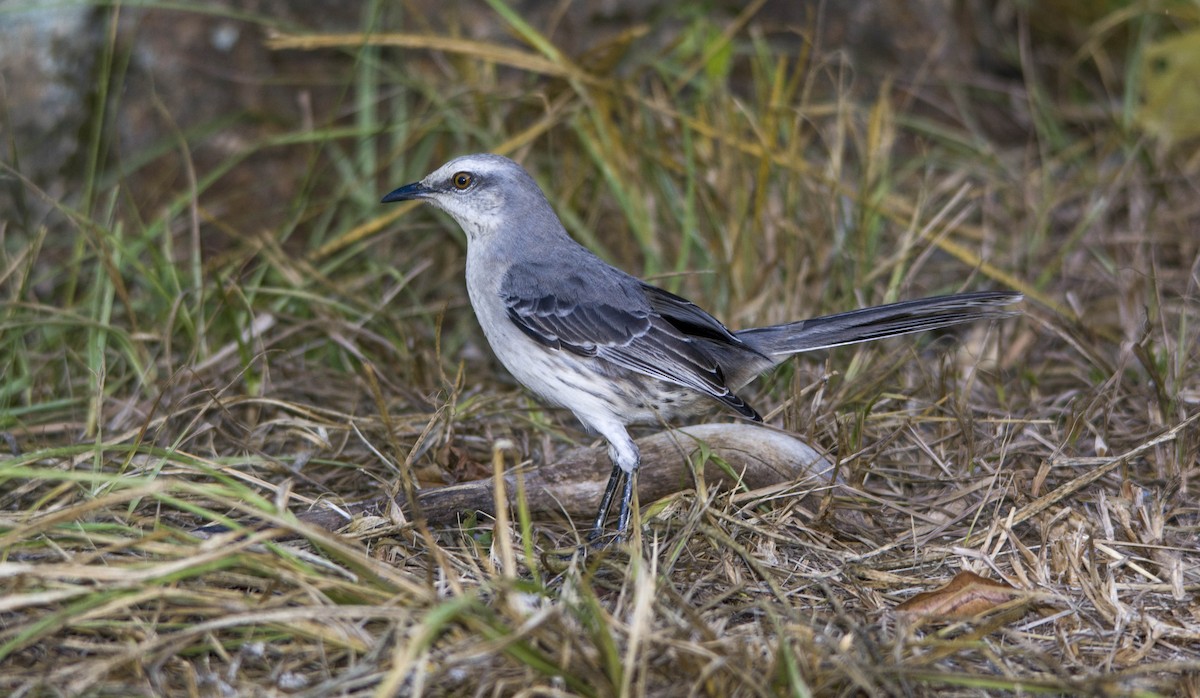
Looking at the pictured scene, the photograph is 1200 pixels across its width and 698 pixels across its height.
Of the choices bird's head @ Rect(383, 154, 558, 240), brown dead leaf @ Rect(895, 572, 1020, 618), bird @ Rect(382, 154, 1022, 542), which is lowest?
brown dead leaf @ Rect(895, 572, 1020, 618)

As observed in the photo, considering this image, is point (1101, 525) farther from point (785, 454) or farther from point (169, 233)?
point (169, 233)

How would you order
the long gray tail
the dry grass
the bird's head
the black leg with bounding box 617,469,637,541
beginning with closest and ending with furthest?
the dry grass → the black leg with bounding box 617,469,637,541 → the long gray tail → the bird's head

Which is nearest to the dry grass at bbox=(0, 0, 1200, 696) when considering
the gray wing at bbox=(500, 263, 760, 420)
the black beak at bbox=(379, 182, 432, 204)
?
the gray wing at bbox=(500, 263, 760, 420)

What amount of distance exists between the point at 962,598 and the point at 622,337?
5.76 ft

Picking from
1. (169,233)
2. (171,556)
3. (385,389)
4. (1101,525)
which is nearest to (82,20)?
(169,233)

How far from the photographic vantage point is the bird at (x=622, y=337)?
4531mm

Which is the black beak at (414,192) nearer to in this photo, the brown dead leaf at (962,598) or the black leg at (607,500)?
the black leg at (607,500)

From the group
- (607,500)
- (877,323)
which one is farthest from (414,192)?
(877,323)

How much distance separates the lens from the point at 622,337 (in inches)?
182

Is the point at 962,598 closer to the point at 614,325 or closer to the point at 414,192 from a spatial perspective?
the point at 614,325

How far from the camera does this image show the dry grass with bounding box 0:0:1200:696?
3145 mm

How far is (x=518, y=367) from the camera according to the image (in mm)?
4645

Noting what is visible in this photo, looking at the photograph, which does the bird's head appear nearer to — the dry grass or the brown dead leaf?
the dry grass

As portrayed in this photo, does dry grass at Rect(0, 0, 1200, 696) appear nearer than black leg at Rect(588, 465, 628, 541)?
Yes
